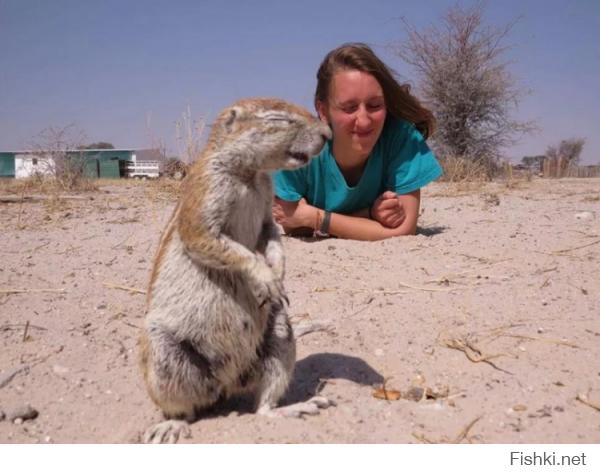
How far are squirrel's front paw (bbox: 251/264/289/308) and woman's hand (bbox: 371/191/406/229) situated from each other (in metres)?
2.86

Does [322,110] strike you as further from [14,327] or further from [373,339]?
[14,327]

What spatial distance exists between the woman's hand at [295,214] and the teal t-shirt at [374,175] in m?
0.07

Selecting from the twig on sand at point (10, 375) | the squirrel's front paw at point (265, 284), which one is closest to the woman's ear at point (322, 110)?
the squirrel's front paw at point (265, 284)

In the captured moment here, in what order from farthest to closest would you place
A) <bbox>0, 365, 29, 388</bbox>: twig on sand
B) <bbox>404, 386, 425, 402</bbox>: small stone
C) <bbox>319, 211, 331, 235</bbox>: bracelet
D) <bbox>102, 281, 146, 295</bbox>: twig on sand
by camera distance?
<bbox>319, 211, 331, 235</bbox>: bracelet, <bbox>102, 281, 146, 295</bbox>: twig on sand, <bbox>0, 365, 29, 388</bbox>: twig on sand, <bbox>404, 386, 425, 402</bbox>: small stone

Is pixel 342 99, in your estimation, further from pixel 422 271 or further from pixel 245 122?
pixel 245 122

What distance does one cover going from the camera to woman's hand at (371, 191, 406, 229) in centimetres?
489

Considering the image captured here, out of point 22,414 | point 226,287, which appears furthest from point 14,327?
point 226,287

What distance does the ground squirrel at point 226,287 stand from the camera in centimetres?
218

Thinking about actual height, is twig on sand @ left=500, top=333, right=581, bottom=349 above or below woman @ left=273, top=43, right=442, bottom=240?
below

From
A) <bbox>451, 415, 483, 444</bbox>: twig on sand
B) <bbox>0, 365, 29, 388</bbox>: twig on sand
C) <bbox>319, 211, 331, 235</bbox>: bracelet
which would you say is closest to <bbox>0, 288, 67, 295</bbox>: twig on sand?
<bbox>0, 365, 29, 388</bbox>: twig on sand

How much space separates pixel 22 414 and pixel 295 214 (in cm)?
317

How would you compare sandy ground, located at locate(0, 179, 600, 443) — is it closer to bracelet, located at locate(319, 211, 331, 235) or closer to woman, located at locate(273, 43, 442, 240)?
bracelet, located at locate(319, 211, 331, 235)

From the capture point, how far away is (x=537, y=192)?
30.4 ft

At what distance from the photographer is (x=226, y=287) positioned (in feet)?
7.48
